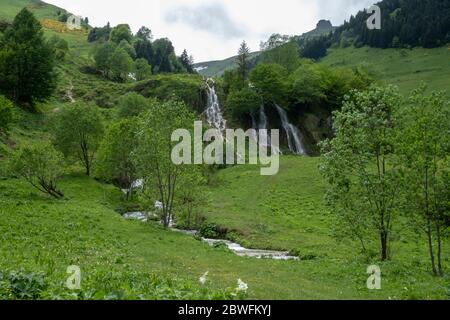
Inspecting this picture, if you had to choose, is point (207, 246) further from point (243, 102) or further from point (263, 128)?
point (263, 128)

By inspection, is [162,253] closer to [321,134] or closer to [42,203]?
[42,203]

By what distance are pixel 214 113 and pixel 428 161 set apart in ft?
271

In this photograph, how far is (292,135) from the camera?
10156 centimetres

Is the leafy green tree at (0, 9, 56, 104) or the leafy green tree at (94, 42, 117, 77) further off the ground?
the leafy green tree at (94, 42, 117, 77)

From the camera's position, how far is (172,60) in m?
190

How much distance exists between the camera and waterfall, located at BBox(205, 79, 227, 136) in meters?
103

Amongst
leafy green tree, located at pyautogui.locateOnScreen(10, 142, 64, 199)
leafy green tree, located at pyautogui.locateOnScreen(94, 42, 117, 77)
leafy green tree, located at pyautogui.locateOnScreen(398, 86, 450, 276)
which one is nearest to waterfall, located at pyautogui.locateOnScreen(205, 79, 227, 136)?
leafy green tree, located at pyautogui.locateOnScreen(10, 142, 64, 199)

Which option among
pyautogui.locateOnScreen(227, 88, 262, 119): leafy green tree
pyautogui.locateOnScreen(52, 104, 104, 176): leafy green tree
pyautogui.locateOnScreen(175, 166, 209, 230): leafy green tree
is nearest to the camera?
pyautogui.locateOnScreen(175, 166, 209, 230): leafy green tree

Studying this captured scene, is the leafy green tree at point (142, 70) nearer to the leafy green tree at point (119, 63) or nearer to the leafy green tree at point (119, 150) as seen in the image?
the leafy green tree at point (119, 63)

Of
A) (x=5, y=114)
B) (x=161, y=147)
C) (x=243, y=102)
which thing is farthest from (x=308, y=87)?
(x=5, y=114)

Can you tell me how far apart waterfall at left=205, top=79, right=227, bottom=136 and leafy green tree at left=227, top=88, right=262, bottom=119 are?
3504 mm

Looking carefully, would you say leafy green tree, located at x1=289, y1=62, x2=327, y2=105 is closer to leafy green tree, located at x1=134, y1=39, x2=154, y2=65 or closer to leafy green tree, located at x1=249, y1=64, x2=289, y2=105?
leafy green tree, located at x1=249, y1=64, x2=289, y2=105

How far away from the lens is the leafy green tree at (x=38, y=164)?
4788cm
